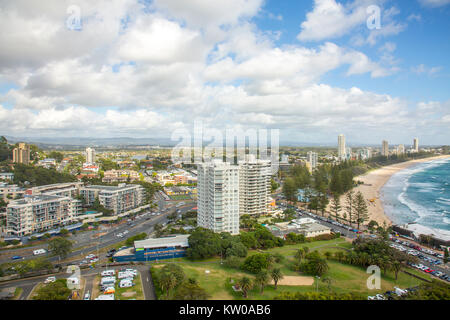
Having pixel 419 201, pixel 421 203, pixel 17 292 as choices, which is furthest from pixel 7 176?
pixel 419 201

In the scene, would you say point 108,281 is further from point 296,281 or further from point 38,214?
point 38,214

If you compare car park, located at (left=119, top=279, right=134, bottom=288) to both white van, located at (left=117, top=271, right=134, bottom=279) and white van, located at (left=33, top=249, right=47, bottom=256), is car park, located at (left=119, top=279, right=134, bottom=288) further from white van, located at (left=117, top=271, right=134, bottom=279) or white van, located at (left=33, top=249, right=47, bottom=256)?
white van, located at (left=33, top=249, right=47, bottom=256)

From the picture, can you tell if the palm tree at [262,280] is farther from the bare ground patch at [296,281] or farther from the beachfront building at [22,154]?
the beachfront building at [22,154]

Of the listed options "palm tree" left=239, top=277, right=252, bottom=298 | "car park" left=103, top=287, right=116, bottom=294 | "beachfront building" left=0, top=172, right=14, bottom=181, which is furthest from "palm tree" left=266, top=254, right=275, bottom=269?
"beachfront building" left=0, top=172, right=14, bottom=181

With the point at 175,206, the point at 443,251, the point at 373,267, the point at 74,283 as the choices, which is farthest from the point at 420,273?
the point at 175,206
